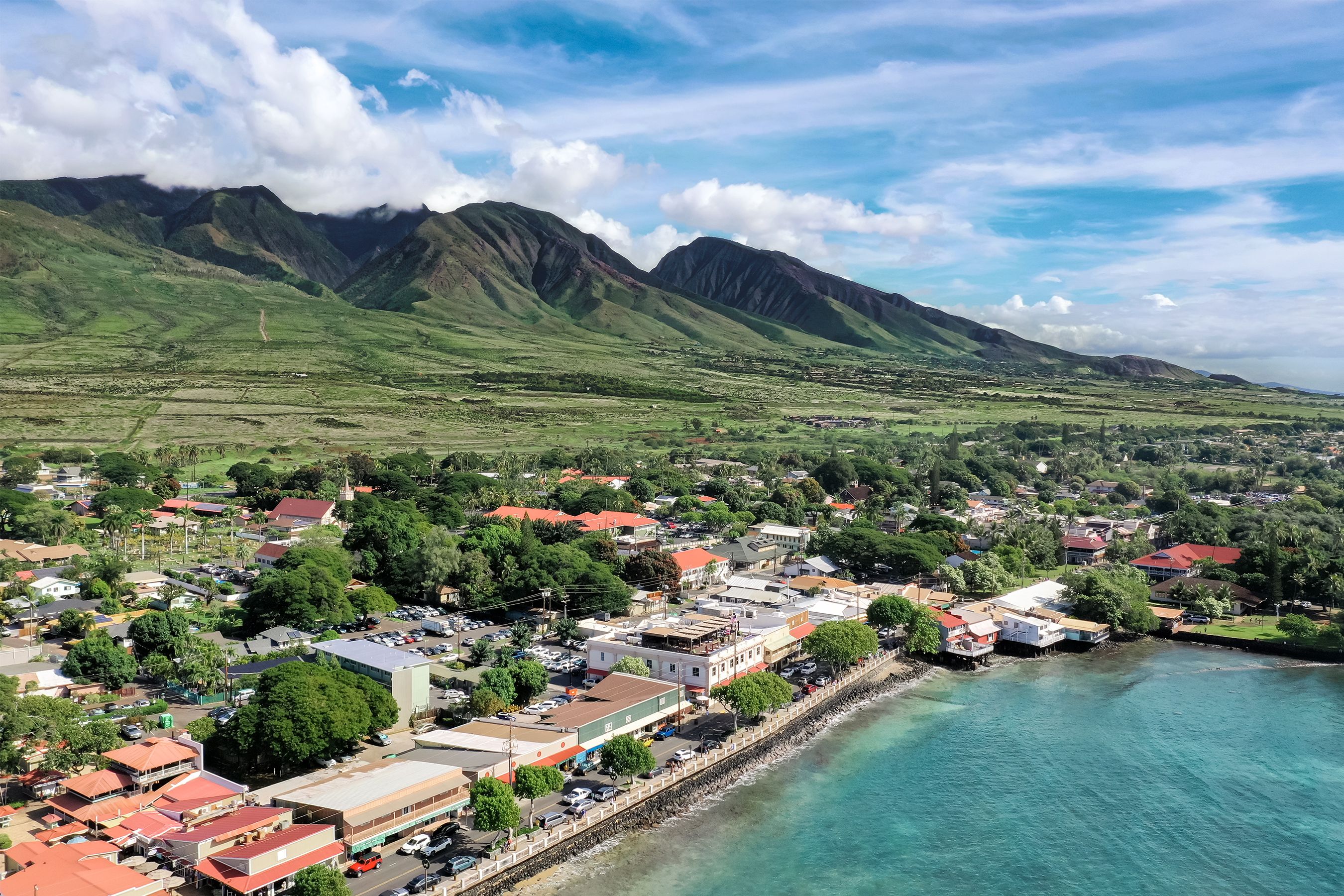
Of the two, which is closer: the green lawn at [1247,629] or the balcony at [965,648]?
the balcony at [965,648]

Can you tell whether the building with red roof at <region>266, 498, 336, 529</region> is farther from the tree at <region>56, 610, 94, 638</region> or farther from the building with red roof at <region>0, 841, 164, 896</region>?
the building with red roof at <region>0, 841, 164, 896</region>

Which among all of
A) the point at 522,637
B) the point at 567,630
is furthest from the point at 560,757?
the point at 567,630

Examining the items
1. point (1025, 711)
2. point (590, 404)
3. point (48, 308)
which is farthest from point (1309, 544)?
point (48, 308)

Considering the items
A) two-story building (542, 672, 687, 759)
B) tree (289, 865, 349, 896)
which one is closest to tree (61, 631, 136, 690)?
two-story building (542, 672, 687, 759)

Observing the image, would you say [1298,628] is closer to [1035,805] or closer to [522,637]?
[1035,805]

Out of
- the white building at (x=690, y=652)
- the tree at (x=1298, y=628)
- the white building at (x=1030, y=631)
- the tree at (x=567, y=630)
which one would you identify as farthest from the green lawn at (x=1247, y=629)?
the tree at (x=567, y=630)

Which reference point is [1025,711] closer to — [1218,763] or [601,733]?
[1218,763]

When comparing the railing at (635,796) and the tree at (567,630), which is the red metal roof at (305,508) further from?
the railing at (635,796)
